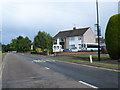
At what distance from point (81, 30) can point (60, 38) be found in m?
10.3

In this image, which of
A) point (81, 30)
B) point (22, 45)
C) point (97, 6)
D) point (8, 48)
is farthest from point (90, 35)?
point (8, 48)

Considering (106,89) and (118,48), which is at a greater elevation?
(118,48)

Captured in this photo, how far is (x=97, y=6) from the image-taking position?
22.3 m

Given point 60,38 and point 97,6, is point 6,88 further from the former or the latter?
point 60,38

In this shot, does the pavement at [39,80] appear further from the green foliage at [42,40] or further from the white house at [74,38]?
the green foliage at [42,40]

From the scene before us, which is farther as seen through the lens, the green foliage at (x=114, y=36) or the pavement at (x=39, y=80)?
the green foliage at (x=114, y=36)

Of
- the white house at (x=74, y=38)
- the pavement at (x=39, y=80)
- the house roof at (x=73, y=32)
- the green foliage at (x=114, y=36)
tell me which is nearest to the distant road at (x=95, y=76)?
the pavement at (x=39, y=80)

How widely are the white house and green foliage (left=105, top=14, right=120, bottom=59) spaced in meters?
45.4

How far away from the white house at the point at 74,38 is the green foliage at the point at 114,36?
4539cm

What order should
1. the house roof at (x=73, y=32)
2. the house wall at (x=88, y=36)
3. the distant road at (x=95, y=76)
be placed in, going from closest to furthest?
the distant road at (x=95, y=76) → the house wall at (x=88, y=36) → the house roof at (x=73, y=32)

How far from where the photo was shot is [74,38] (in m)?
65.6

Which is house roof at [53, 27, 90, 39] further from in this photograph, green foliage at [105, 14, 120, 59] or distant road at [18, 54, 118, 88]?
distant road at [18, 54, 118, 88]

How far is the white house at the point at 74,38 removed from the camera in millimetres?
63141

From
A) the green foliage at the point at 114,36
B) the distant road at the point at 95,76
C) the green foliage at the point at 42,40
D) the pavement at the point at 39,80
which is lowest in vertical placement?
the pavement at the point at 39,80
